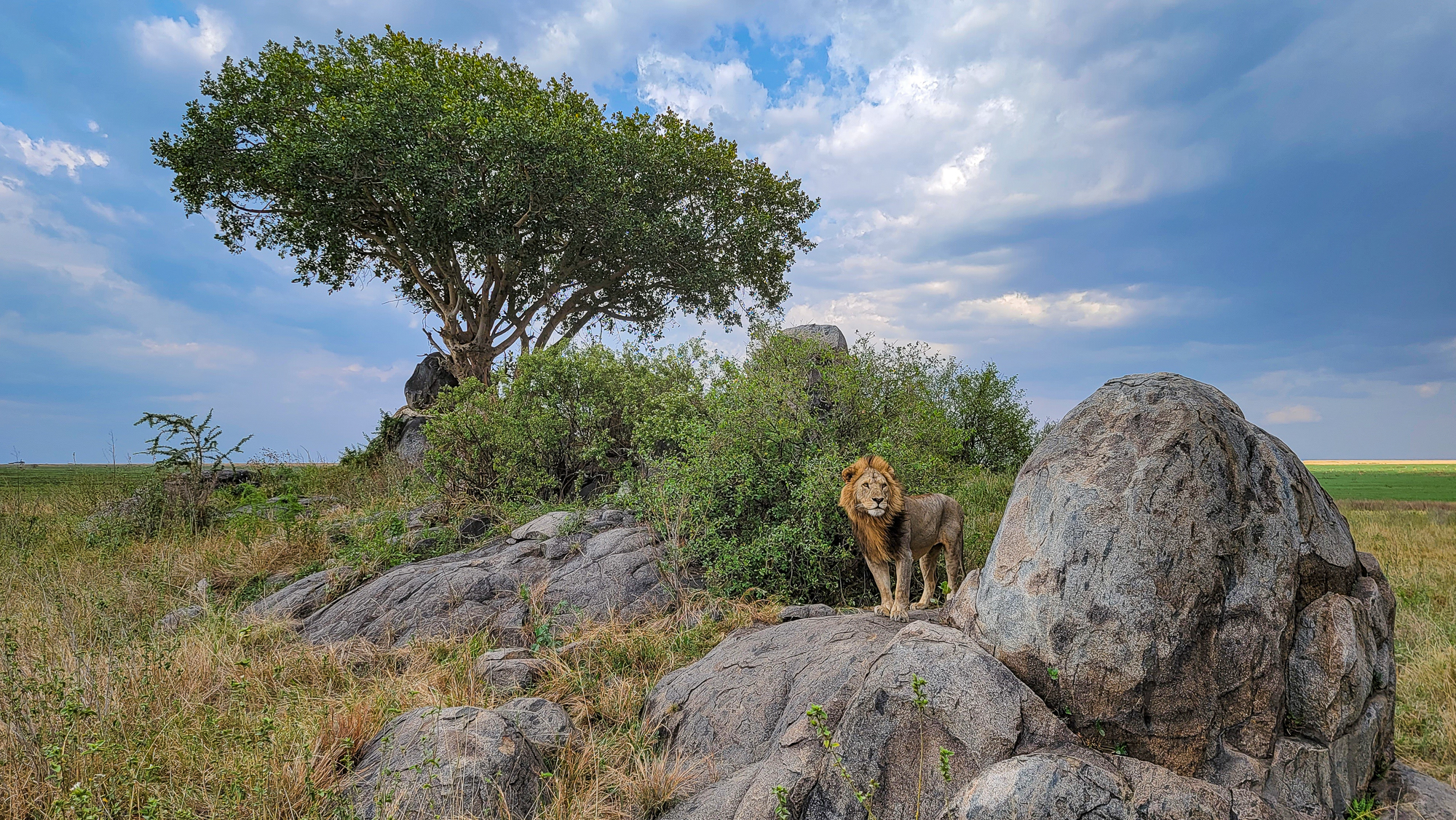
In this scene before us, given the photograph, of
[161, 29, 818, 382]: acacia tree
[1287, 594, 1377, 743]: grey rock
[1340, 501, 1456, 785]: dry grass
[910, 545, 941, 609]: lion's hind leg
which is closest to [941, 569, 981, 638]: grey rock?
[910, 545, 941, 609]: lion's hind leg

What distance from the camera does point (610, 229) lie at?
845 inches

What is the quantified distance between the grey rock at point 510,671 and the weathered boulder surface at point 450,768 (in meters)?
1.39

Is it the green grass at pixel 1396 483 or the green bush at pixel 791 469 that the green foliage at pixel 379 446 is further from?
the green grass at pixel 1396 483

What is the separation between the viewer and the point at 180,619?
372 inches

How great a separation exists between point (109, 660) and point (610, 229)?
55.7ft

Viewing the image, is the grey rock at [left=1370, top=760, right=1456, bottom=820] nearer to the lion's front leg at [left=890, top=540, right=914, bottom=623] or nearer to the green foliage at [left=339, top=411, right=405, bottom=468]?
the lion's front leg at [left=890, top=540, right=914, bottom=623]

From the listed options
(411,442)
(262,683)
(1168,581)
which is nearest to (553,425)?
(262,683)

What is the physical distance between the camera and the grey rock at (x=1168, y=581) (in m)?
4.08

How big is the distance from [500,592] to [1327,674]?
8.28 m

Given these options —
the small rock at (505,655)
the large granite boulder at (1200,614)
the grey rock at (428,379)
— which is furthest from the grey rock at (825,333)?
the grey rock at (428,379)

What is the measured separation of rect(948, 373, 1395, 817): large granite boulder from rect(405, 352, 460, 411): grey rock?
2573 centimetres

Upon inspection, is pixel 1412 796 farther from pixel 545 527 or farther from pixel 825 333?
pixel 825 333

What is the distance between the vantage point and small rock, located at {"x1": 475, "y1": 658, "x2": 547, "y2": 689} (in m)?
6.59

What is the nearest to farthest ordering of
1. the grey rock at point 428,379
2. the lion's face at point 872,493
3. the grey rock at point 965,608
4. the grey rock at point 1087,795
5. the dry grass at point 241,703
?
the grey rock at point 1087,795 → the dry grass at point 241,703 → the grey rock at point 965,608 → the lion's face at point 872,493 → the grey rock at point 428,379
